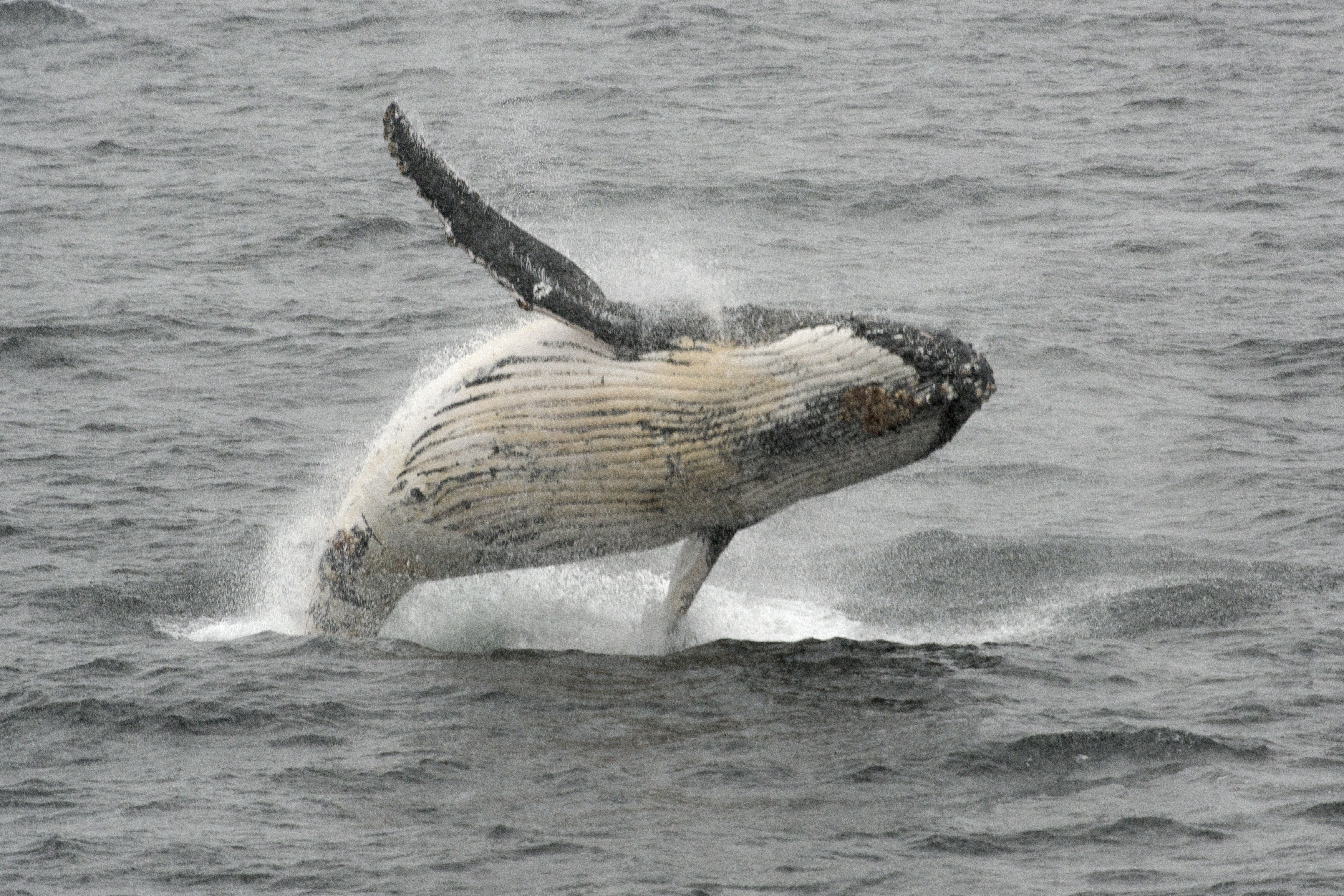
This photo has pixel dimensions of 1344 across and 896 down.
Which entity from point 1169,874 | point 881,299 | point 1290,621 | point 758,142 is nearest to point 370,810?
point 1169,874

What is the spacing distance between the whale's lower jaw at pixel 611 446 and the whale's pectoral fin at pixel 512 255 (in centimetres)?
27

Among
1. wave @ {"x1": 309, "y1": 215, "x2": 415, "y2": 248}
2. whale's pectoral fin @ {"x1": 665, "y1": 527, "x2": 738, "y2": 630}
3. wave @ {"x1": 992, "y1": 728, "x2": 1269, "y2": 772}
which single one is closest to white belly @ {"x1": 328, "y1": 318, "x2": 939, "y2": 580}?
whale's pectoral fin @ {"x1": 665, "y1": 527, "x2": 738, "y2": 630}

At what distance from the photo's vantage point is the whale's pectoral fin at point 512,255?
1204cm

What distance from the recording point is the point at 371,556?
13.1 metres

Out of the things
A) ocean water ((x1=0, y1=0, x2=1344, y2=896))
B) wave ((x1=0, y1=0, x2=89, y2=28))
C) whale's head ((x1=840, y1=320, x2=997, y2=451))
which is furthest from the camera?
wave ((x1=0, y1=0, x2=89, y2=28))

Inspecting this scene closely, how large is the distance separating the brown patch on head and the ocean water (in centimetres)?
160

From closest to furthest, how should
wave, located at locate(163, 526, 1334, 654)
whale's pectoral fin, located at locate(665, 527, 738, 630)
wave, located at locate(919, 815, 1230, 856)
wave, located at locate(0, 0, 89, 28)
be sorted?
wave, located at locate(919, 815, 1230, 856)
whale's pectoral fin, located at locate(665, 527, 738, 630)
wave, located at locate(163, 526, 1334, 654)
wave, located at locate(0, 0, 89, 28)

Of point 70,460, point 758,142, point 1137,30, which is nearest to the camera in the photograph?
point 70,460

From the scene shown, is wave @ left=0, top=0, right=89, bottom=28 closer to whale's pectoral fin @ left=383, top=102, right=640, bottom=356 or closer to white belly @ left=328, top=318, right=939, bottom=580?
white belly @ left=328, top=318, right=939, bottom=580

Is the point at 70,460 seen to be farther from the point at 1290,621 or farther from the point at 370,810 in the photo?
the point at 1290,621

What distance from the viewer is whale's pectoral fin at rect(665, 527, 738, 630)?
41.8ft

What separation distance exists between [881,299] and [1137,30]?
18.1m

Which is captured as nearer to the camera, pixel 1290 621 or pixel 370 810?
pixel 370 810

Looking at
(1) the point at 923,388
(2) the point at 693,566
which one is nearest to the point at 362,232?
(2) the point at 693,566
